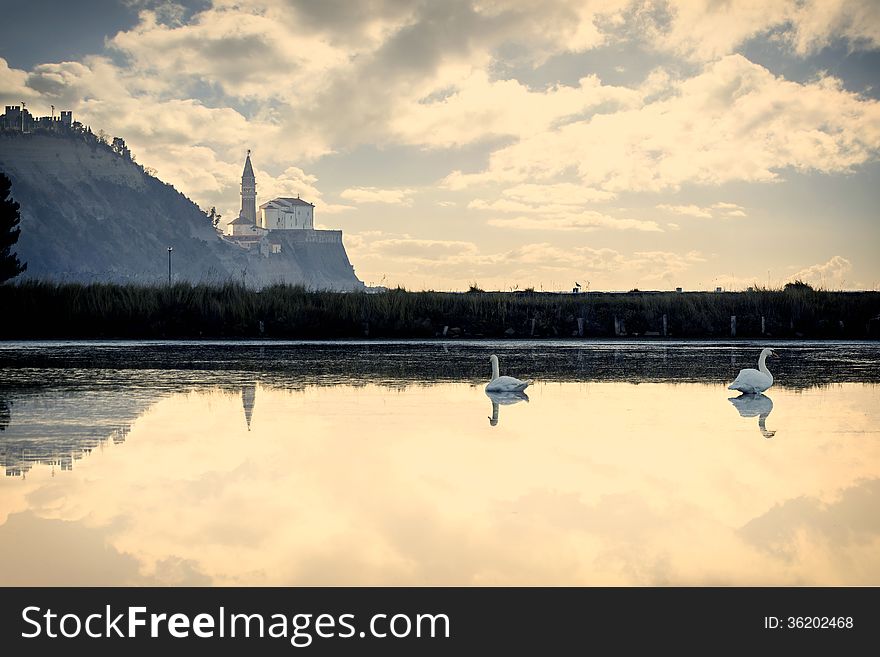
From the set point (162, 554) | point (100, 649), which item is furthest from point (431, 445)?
point (100, 649)

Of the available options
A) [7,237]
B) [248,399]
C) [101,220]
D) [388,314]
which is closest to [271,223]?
[101,220]

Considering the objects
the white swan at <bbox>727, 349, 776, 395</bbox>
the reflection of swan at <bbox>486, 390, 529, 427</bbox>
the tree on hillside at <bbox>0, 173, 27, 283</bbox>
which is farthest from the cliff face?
the white swan at <bbox>727, 349, 776, 395</bbox>

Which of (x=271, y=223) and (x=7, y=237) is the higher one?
(x=271, y=223)

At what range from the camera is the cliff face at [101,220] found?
118 m

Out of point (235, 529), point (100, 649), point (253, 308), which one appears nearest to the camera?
point (100, 649)

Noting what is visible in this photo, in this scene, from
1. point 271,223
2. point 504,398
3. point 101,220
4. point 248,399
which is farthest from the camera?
point 271,223

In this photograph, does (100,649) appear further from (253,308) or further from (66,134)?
(66,134)

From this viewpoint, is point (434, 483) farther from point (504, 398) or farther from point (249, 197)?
point (249, 197)

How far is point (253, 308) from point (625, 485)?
25634 mm

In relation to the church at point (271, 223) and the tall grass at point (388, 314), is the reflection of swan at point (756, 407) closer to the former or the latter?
the tall grass at point (388, 314)

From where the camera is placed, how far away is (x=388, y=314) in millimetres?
33094

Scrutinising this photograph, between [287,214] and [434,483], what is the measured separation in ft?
600

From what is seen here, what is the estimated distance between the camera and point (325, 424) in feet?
37.7

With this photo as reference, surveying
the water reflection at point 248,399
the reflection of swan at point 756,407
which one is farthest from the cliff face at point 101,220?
the reflection of swan at point 756,407
